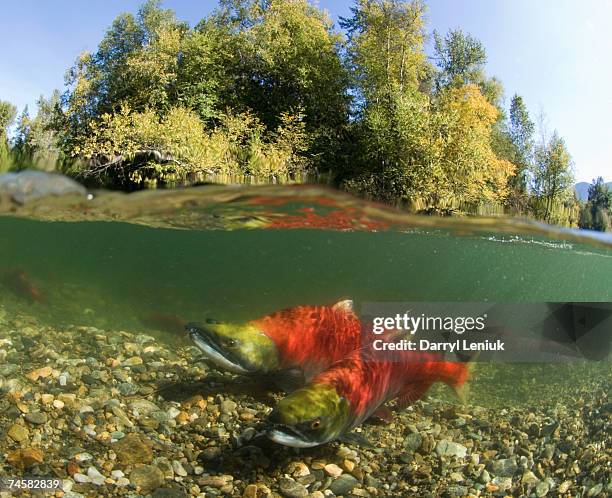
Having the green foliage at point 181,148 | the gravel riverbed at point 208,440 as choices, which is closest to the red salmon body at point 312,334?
the gravel riverbed at point 208,440

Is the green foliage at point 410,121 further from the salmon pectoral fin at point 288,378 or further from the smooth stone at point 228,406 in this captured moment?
the smooth stone at point 228,406

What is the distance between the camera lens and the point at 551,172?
11750mm

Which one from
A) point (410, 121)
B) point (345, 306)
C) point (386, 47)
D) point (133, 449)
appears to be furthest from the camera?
point (386, 47)

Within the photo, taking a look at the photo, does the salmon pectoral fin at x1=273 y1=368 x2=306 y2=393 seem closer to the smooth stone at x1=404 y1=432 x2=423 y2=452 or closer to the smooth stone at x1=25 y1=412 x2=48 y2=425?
the smooth stone at x1=404 y1=432 x2=423 y2=452

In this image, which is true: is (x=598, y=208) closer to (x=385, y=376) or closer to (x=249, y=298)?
(x=249, y=298)

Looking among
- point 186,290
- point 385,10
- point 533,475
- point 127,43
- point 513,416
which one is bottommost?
point 533,475

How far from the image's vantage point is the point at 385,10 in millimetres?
17859

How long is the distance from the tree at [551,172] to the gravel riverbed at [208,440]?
621 centimetres

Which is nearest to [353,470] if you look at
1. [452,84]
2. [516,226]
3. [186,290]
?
[186,290]

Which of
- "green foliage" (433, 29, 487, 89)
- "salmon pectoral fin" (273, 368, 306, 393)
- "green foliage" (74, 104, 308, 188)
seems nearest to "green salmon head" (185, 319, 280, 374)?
"salmon pectoral fin" (273, 368, 306, 393)

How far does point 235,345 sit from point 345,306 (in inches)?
40.7

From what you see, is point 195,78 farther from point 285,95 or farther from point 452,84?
point 452,84

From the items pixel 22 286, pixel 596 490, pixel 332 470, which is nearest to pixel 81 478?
pixel 332 470

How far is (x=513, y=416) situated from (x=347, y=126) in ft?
43.7
